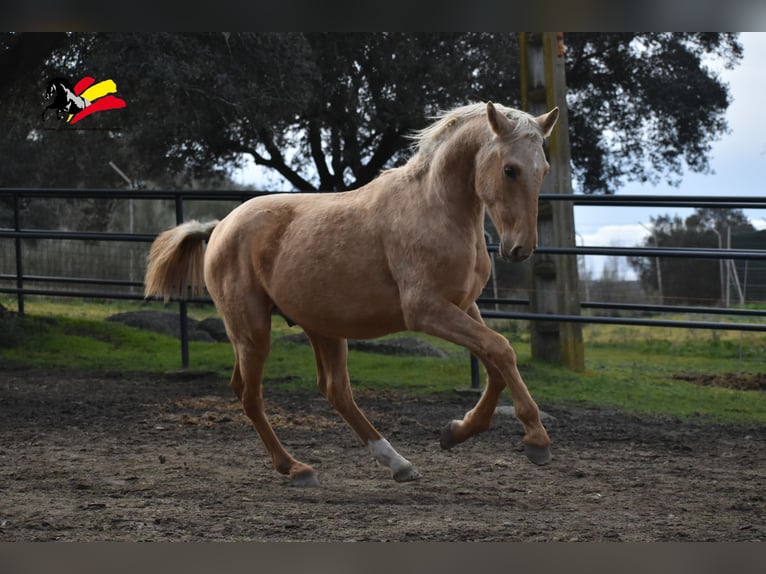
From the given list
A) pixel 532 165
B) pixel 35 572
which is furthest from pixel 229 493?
pixel 532 165

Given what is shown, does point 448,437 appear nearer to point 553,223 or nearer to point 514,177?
point 514,177

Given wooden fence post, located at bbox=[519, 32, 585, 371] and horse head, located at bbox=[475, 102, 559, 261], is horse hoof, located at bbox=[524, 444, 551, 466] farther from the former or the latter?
wooden fence post, located at bbox=[519, 32, 585, 371]

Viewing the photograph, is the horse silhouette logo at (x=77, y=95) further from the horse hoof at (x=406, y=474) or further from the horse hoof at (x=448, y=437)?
the horse hoof at (x=448, y=437)

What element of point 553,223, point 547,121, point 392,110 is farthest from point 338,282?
point 392,110

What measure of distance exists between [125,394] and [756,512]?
407 cm

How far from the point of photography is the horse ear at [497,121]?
3.12 metres

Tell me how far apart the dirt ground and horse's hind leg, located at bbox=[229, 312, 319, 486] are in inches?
4.1

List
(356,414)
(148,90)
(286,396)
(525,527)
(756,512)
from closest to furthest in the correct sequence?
(525,527) < (756,512) < (356,414) < (286,396) < (148,90)

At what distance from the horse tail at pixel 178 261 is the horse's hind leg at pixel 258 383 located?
573mm

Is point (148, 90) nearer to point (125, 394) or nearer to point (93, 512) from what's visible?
point (125, 394)

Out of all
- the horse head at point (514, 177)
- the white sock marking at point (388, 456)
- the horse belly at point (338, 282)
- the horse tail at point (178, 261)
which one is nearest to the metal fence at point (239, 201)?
the horse tail at point (178, 261)

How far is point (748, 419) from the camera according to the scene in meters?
5.55

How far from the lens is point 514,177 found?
3.13 m

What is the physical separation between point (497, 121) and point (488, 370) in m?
0.90
